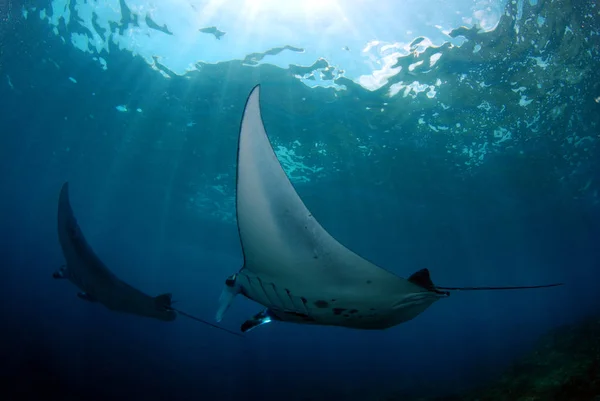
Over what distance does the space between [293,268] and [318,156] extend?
36.7 ft

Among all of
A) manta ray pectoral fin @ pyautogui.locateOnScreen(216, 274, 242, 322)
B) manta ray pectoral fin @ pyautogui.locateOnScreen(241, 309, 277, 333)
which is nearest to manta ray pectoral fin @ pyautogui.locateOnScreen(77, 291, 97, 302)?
manta ray pectoral fin @ pyautogui.locateOnScreen(216, 274, 242, 322)

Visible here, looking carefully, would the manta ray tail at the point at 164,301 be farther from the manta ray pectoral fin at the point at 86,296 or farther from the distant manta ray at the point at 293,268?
the manta ray pectoral fin at the point at 86,296

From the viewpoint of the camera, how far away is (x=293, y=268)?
231 centimetres

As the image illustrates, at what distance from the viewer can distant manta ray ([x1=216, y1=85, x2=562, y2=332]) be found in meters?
1.89

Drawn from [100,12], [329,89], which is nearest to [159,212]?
[100,12]

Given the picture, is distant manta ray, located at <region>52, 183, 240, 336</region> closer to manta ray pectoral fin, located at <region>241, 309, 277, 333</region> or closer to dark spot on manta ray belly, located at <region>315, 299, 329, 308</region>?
manta ray pectoral fin, located at <region>241, 309, 277, 333</region>

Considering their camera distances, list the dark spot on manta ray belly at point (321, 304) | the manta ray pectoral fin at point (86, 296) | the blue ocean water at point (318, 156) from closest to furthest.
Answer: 1. the dark spot on manta ray belly at point (321, 304)
2. the manta ray pectoral fin at point (86, 296)
3. the blue ocean water at point (318, 156)

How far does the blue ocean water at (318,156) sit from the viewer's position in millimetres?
8867

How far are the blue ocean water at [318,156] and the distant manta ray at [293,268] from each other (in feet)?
26.0

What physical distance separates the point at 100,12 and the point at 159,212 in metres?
18.8

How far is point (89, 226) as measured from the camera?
38.9 meters

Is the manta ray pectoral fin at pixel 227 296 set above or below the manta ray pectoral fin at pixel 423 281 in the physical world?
above

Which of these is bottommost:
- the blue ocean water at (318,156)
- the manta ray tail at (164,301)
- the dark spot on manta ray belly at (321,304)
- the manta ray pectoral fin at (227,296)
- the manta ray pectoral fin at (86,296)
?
the dark spot on manta ray belly at (321,304)

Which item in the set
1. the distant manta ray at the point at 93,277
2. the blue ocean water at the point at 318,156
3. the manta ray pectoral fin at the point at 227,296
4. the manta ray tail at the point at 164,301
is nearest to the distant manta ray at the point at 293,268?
the manta ray pectoral fin at the point at 227,296
